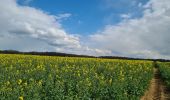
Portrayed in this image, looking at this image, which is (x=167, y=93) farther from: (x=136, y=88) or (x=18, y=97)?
(x=18, y=97)

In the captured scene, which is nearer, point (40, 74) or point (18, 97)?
point (18, 97)

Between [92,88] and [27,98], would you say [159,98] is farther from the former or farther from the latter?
[27,98]

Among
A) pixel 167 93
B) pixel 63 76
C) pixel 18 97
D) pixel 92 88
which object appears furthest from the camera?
pixel 167 93

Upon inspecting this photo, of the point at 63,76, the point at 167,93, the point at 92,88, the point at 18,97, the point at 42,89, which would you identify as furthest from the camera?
the point at 167,93

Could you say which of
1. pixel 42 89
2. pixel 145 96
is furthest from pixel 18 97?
pixel 145 96

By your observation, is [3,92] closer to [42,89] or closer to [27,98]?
[27,98]

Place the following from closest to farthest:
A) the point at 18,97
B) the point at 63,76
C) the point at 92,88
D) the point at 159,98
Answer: the point at 18,97
the point at 92,88
the point at 63,76
the point at 159,98

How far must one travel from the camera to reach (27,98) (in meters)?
11.9

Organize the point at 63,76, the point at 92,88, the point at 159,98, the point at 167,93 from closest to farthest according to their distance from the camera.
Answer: the point at 92,88, the point at 63,76, the point at 159,98, the point at 167,93

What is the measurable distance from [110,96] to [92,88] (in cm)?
102

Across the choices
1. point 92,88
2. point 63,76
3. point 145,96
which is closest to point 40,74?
point 63,76

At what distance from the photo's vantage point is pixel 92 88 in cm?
1567

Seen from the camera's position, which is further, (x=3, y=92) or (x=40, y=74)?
(x=40, y=74)

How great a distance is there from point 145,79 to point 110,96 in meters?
8.98
